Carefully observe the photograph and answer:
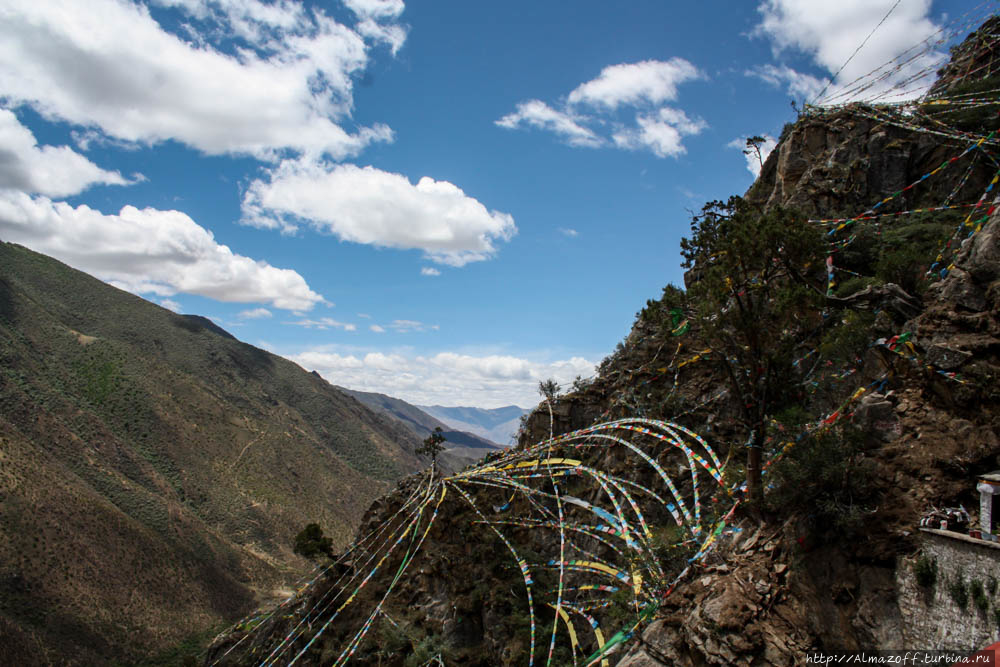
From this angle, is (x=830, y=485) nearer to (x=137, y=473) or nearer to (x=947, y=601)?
(x=947, y=601)

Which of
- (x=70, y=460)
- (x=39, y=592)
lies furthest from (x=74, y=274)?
(x=39, y=592)

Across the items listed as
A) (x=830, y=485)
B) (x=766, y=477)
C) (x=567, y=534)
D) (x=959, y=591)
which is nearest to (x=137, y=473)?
(x=567, y=534)

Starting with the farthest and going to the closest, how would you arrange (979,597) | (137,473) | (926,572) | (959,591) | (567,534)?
(137,473) < (567,534) < (926,572) < (959,591) < (979,597)

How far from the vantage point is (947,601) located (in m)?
7.50

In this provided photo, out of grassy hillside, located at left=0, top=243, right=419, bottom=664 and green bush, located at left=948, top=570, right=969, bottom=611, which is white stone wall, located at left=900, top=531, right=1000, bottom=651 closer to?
green bush, located at left=948, top=570, right=969, bottom=611

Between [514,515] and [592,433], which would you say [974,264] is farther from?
[514,515]

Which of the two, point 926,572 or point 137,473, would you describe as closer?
point 926,572

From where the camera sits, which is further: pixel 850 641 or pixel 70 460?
pixel 70 460

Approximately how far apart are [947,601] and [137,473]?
104 metres

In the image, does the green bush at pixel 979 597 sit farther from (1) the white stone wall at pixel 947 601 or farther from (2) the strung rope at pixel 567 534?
(2) the strung rope at pixel 567 534

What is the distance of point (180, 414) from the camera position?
103188mm

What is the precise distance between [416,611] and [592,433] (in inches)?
398

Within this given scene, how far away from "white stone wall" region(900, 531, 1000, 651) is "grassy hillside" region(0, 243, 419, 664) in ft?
220

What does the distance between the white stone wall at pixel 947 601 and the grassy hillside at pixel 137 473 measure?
220ft
